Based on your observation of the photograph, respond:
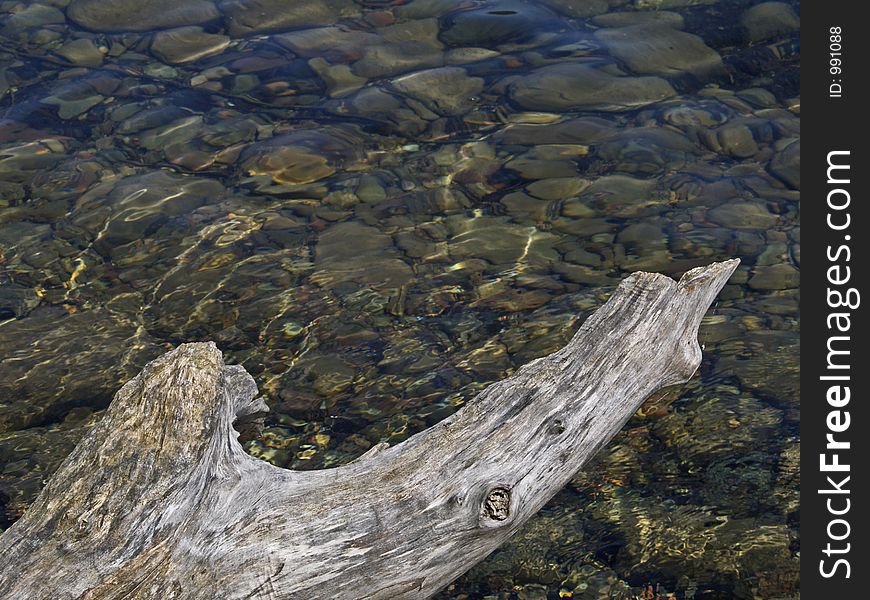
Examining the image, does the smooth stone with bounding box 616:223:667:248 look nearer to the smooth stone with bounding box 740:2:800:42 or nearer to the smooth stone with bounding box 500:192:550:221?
the smooth stone with bounding box 500:192:550:221

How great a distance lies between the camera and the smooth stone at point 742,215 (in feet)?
21.7

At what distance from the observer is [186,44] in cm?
880

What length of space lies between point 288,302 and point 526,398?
277 cm

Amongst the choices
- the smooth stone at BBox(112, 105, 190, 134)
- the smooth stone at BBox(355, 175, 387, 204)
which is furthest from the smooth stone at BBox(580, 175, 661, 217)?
the smooth stone at BBox(112, 105, 190, 134)

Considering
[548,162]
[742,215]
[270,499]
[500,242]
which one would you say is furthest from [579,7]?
[270,499]

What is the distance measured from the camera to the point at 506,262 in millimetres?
6383

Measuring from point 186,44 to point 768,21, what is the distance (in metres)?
5.45

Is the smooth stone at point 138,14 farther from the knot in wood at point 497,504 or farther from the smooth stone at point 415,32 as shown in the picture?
the knot in wood at point 497,504

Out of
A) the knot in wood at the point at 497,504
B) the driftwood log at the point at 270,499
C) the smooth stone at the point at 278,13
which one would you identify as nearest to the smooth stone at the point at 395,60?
the smooth stone at the point at 278,13

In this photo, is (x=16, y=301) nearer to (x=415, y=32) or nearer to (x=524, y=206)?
(x=524, y=206)

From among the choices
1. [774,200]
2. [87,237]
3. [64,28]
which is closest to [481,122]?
[774,200]

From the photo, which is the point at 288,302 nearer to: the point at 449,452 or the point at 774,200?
the point at 449,452

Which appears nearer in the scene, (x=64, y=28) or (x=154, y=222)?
(x=154, y=222)

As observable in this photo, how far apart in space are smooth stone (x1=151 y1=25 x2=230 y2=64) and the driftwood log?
600cm
